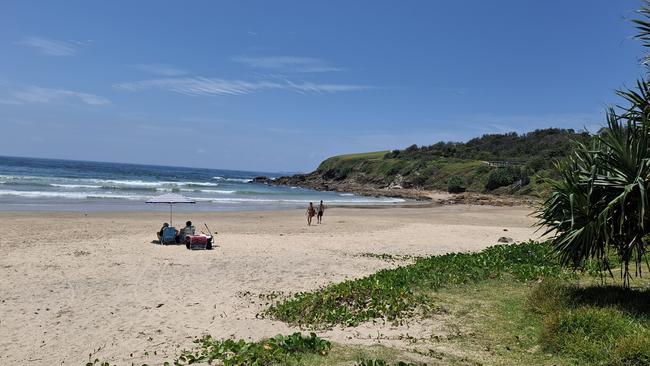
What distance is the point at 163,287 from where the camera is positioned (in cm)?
1132

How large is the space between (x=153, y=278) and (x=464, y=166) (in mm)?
62706

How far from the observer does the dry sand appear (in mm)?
7609

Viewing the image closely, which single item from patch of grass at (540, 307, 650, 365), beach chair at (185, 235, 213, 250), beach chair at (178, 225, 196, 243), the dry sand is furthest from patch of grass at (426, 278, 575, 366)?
beach chair at (178, 225, 196, 243)

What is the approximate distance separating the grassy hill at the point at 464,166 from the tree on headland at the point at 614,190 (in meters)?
43.2

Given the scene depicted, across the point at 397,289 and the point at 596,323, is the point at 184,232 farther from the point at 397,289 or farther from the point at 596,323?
the point at 596,323

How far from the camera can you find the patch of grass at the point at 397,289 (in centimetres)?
815

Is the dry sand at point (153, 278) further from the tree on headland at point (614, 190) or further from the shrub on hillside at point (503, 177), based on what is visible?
the shrub on hillside at point (503, 177)

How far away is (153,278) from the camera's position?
1222cm

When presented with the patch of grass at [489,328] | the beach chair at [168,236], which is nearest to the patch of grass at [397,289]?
the patch of grass at [489,328]

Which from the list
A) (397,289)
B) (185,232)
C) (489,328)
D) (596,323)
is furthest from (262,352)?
(185,232)

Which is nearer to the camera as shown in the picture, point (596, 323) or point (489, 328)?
point (596, 323)

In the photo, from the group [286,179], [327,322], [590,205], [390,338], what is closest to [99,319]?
[327,322]

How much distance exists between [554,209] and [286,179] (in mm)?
88384

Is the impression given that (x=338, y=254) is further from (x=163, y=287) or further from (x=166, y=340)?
(x=166, y=340)
